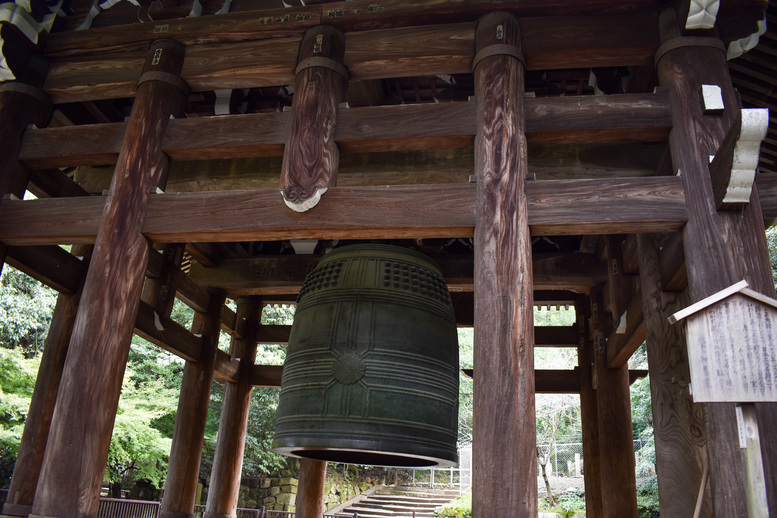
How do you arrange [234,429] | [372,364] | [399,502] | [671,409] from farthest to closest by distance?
[399,502] < [234,429] < [671,409] < [372,364]

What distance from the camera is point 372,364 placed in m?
3.88

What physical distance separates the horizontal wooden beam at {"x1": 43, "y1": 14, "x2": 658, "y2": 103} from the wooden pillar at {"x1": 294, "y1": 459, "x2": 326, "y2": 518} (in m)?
4.96

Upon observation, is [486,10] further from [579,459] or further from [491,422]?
[579,459]

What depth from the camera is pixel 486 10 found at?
181 inches

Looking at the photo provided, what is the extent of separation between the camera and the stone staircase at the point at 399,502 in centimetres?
1788

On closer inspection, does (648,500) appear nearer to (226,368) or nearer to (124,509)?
(226,368)

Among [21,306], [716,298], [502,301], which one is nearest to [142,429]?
[21,306]

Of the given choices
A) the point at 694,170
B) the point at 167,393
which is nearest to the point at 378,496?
the point at 167,393

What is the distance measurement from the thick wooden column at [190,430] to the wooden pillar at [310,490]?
4.33 feet

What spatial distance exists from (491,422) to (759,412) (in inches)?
58.2

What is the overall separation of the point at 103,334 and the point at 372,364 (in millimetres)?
1856

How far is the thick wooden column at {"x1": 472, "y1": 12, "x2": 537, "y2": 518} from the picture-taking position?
3.12 metres

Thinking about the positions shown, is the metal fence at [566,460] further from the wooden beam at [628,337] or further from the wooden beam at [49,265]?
the wooden beam at [49,265]

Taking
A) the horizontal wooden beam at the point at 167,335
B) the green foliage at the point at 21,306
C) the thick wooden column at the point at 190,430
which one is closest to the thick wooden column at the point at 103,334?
the horizontal wooden beam at the point at 167,335
